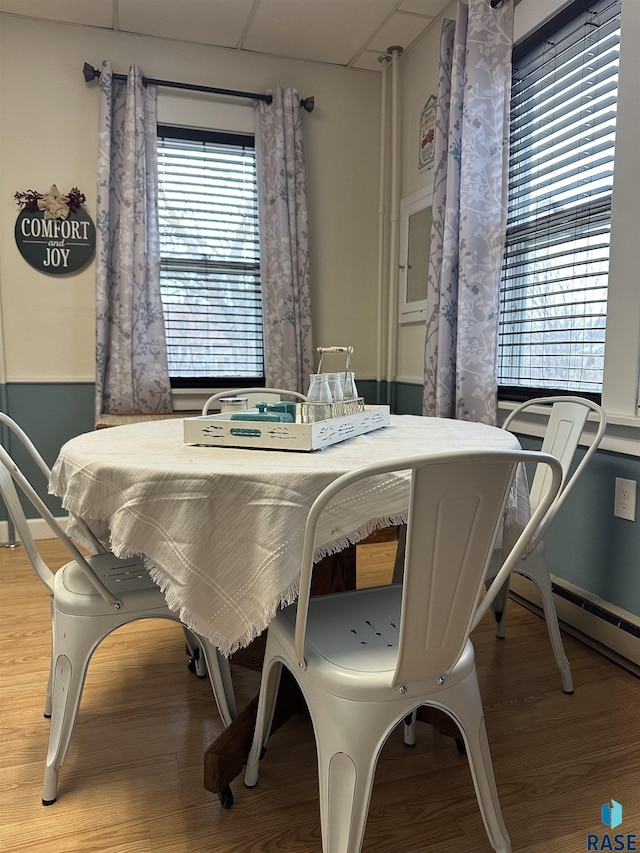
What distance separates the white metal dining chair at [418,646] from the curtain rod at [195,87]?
2.95 metres

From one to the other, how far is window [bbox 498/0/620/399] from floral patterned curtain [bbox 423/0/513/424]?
0.46ft

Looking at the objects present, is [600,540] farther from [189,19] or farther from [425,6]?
[189,19]

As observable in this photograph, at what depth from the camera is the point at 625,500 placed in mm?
1952

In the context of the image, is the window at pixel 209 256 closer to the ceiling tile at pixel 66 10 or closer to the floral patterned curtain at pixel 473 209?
the ceiling tile at pixel 66 10

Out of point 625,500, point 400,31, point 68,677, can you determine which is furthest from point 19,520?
point 400,31

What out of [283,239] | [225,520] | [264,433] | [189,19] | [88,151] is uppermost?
[189,19]

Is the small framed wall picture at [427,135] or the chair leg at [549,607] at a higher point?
the small framed wall picture at [427,135]

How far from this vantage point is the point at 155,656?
2014mm

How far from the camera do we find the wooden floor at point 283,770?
125 centimetres

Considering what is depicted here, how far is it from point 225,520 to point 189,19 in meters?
2.91

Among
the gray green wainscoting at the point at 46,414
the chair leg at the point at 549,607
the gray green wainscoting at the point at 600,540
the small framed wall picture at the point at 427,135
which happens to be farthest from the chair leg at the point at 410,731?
the small framed wall picture at the point at 427,135

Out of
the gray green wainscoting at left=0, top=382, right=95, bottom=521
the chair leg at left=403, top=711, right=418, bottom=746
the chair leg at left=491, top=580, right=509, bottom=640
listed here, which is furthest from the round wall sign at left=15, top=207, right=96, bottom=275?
the chair leg at left=403, top=711, right=418, bottom=746

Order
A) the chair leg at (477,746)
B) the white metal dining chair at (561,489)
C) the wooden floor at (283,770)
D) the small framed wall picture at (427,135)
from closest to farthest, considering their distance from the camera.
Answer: the chair leg at (477,746) → the wooden floor at (283,770) → the white metal dining chair at (561,489) → the small framed wall picture at (427,135)

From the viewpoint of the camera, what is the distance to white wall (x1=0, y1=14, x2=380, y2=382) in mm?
3047
